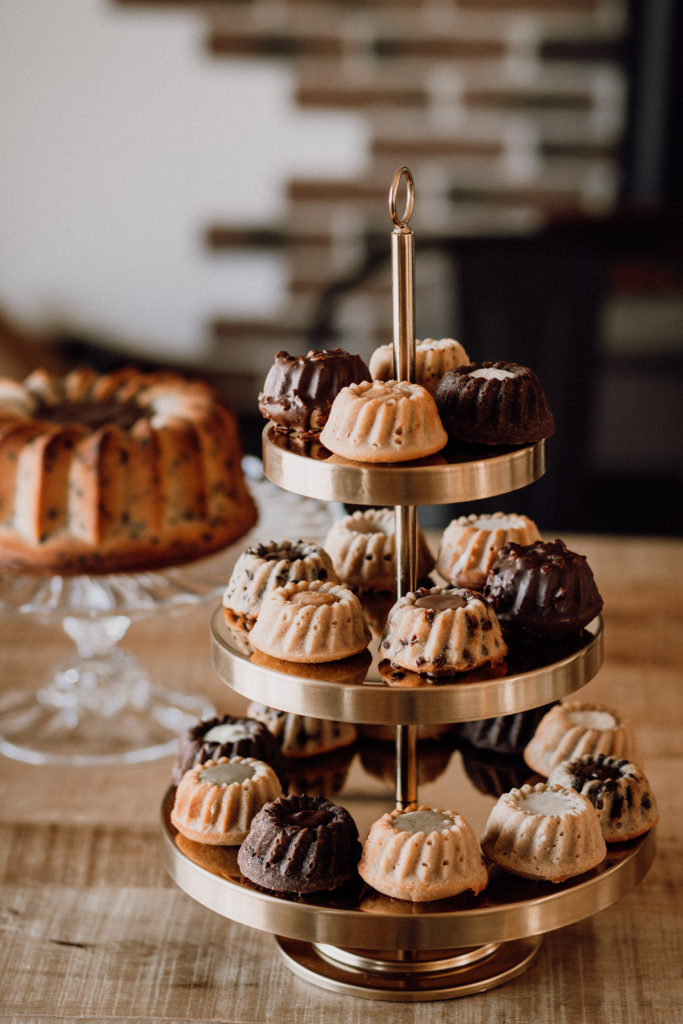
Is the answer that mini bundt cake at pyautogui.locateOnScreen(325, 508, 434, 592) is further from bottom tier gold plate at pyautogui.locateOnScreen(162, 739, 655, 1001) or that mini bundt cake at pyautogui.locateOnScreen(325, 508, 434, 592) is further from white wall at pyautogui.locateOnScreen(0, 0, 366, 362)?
white wall at pyautogui.locateOnScreen(0, 0, 366, 362)

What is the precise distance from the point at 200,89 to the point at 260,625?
8.83ft

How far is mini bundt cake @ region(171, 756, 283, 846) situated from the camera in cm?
83

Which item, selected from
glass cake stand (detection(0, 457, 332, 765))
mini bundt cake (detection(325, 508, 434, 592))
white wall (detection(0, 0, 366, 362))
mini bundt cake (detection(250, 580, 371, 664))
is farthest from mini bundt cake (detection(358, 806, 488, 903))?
white wall (detection(0, 0, 366, 362))

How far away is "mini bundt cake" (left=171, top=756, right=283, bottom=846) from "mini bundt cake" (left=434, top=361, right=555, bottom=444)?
28cm

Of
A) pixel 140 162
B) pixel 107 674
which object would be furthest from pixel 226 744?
pixel 140 162

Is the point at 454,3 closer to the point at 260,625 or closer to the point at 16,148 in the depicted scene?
the point at 16,148

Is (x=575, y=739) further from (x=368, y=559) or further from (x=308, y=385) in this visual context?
(x=308, y=385)

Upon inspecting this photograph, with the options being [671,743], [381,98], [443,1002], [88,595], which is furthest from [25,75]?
[443,1002]

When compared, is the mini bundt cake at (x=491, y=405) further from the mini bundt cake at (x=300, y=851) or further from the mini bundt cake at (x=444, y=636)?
the mini bundt cake at (x=300, y=851)

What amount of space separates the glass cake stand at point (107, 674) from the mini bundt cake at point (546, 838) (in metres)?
0.48

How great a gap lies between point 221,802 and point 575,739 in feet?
0.91

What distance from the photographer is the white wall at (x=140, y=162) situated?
3.20 m

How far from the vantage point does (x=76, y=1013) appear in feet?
2.69

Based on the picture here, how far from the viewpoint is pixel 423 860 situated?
29.8 inches
